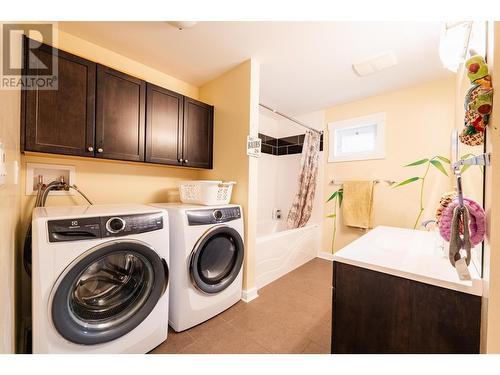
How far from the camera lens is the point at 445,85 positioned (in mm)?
2100

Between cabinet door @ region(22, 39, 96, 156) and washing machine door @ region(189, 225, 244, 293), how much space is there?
1.06 meters

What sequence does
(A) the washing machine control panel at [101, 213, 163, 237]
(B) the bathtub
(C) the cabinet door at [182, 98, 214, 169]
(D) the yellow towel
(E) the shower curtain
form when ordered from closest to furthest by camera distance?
(A) the washing machine control panel at [101, 213, 163, 237] → (C) the cabinet door at [182, 98, 214, 169] → (B) the bathtub → (D) the yellow towel → (E) the shower curtain

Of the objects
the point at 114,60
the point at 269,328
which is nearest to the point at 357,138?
the point at 269,328

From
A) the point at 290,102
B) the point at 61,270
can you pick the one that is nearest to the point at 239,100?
the point at 290,102

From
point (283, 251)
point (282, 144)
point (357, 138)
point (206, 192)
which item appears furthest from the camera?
point (282, 144)

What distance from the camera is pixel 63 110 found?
4.20 feet

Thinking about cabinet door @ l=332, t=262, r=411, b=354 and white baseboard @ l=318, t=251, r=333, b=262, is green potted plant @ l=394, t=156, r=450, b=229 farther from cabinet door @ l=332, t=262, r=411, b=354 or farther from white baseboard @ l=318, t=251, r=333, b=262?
cabinet door @ l=332, t=262, r=411, b=354

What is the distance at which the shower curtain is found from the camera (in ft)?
9.28

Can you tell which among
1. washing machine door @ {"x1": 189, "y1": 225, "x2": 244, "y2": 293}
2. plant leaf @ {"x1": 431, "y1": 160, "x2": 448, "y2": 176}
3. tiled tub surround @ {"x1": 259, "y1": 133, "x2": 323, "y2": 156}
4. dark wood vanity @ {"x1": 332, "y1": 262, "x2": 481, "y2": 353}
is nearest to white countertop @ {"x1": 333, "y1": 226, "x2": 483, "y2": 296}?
dark wood vanity @ {"x1": 332, "y1": 262, "x2": 481, "y2": 353}

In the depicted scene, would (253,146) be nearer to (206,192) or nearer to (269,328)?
(206,192)

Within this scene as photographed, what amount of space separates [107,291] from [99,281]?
0.26 ft

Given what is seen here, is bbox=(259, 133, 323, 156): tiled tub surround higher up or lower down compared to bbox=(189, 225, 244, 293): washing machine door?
higher up

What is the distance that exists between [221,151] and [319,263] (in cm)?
207
